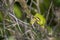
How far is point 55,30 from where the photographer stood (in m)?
1.91

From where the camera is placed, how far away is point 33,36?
146 cm

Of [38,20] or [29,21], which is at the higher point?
[29,21]

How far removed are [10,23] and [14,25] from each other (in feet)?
0.26

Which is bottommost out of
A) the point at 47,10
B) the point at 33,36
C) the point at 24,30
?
the point at 33,36

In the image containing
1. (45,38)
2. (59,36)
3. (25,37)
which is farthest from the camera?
(59,36)

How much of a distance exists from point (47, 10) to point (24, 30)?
45cm

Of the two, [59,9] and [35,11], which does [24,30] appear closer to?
[35,11]

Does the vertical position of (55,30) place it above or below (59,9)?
below

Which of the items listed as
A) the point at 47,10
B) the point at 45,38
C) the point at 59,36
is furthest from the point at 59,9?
the point at 45,38

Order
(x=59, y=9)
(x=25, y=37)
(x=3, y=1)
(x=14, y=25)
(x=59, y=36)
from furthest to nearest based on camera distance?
1. (x=59, y=9)
2. (x=59, y=36)
3. (x=25, y=37)
4. (x=14, y=25)
5. (x=3, y=1)

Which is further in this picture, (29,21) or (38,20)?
(29,21)

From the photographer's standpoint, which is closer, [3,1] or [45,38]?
[3,1]

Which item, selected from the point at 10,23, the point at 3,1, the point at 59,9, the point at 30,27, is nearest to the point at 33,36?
the point at 30,27

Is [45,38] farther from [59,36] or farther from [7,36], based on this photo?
[7,36]
